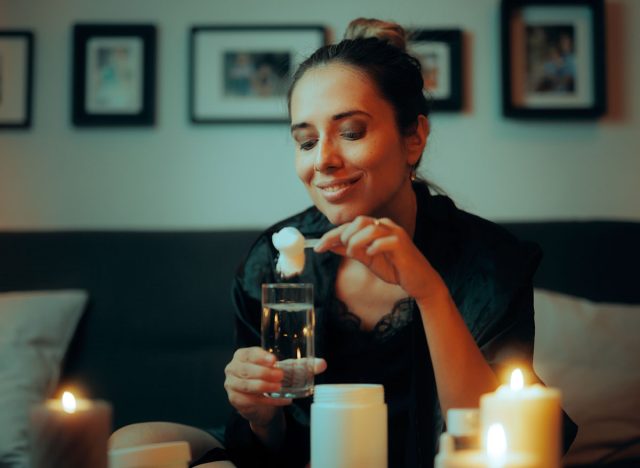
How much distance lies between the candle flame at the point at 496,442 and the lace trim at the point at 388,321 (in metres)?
0.82

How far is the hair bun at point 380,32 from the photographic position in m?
1.84

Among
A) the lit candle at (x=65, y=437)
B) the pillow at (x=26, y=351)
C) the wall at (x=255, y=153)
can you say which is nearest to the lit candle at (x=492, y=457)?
the lit candle at (x=65, y=437)

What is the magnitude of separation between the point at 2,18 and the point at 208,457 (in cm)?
179

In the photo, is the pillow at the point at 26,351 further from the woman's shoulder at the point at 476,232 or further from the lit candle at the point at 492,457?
the lit candle at the point at 492,457

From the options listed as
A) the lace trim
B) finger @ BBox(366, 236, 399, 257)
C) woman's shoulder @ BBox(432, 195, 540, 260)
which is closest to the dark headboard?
woman's shoulder @ BBox(432, 195, 540, 260)

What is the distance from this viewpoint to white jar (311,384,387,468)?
0.98m

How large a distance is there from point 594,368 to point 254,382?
1048 millimetres

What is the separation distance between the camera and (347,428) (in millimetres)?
979

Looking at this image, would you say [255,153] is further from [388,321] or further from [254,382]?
[254,382]

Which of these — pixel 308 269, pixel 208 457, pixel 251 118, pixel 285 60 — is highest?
pixel 285 60

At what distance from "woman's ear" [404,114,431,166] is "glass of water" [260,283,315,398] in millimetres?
569

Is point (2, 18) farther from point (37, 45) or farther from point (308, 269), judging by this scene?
point (308, 269)

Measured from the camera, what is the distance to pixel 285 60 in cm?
253

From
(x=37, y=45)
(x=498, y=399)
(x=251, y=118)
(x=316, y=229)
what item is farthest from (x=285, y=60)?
(x=498, y=399)
